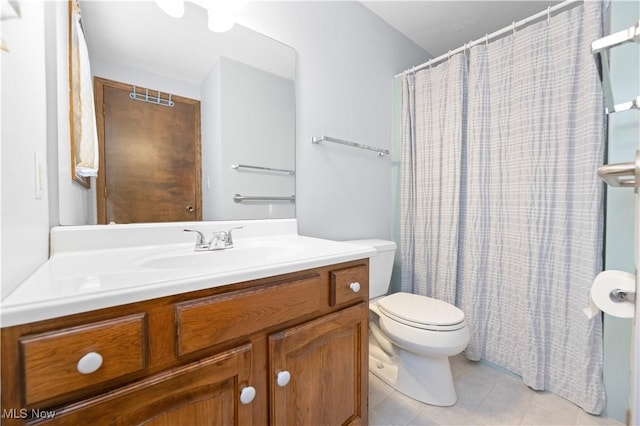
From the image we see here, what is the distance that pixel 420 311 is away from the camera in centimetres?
137

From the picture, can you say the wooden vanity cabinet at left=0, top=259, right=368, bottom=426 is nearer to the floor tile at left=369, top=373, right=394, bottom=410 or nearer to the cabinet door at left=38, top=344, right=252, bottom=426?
the cabinet door at left=38, top=344, right=252, bottom=426

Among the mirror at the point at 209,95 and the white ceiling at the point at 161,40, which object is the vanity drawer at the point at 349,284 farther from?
the white ceiling at the point at 161,40

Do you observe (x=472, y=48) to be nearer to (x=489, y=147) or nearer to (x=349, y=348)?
(x=489, y=147)

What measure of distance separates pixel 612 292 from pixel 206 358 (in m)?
1.10

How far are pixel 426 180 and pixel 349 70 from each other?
897 millimetres

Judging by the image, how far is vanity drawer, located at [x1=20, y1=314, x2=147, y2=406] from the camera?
0.44m

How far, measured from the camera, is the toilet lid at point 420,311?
1.27 metres

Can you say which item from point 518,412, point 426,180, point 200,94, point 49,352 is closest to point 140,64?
point 200,94

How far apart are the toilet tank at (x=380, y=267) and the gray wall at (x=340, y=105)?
0.75ft

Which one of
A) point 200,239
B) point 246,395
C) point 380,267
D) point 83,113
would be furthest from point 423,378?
point 83,113

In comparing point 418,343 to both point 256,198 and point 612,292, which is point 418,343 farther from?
point 256,198

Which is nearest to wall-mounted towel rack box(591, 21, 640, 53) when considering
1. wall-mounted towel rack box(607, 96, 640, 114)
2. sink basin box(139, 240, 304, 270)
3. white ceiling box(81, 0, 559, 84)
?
wall-mounted towel rack box(607, 96, 640, 114)

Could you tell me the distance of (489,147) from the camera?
1562 mm

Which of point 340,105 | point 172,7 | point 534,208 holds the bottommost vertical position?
point 534,208
